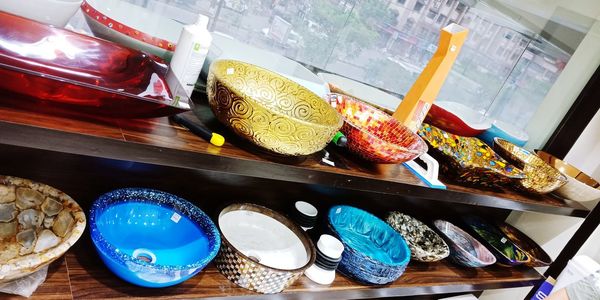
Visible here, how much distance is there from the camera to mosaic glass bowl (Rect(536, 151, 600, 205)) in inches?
80.2

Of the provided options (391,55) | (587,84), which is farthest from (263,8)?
(587,84)

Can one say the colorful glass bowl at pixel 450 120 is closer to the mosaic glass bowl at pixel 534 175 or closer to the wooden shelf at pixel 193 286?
the mosaic glass bowl at pixel 534 175

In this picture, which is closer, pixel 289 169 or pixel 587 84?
pixel 289 169

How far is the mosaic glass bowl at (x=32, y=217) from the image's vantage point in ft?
3.27

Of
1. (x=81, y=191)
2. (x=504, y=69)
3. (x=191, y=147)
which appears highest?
(x=504, y=69)

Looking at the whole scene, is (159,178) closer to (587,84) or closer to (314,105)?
(314,105)

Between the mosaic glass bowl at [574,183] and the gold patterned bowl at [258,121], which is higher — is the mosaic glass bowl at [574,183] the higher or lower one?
the higher one

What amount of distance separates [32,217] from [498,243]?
6.71 feet

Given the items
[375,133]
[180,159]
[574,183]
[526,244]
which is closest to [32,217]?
[180,159]

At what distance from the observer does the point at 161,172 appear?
55.4 inches

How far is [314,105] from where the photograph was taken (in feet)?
4.23

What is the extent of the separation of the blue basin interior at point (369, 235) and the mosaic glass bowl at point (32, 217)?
0.90 metres

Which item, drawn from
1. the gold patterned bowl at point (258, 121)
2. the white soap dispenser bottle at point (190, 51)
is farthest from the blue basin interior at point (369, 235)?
the white soap dispenser bottle at point (190, 51)

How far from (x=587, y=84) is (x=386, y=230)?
52.8 inches
